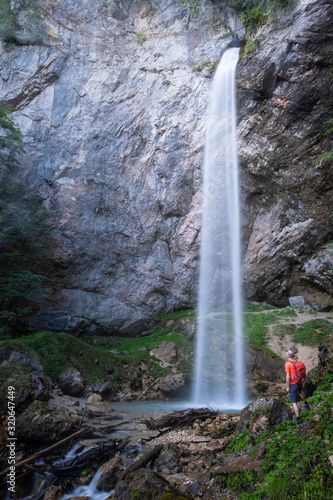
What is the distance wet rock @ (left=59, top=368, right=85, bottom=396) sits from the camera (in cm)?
969

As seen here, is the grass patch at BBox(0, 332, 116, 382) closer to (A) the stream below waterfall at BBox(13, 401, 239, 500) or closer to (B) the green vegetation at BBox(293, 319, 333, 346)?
(A) the stream below waterfall at BBox(13, 401, 239, 500)

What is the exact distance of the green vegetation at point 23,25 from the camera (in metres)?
20.6

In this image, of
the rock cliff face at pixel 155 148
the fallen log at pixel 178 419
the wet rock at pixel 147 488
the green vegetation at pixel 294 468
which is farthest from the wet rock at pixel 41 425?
the rock cliff face at pixel 155 148

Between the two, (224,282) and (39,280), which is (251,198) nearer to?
(224,282)

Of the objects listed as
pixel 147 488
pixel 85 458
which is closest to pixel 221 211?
pixel 85 458

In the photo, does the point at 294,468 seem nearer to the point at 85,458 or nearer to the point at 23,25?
the point at 85,458

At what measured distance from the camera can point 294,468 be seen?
318cm

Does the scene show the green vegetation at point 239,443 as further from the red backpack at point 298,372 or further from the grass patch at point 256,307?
the grass patch at point 256,307

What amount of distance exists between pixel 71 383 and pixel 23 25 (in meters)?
25.0

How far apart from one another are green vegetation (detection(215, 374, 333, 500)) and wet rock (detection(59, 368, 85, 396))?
7.22m

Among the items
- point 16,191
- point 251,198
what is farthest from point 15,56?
point 251,198

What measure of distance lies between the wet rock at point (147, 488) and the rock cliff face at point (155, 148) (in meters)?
13.3

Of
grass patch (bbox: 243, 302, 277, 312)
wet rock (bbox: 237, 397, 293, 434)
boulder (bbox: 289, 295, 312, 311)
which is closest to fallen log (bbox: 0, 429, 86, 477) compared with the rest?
A: wet rock (bbox: 237, 397, 293, 434)

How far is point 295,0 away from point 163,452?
2052cm
